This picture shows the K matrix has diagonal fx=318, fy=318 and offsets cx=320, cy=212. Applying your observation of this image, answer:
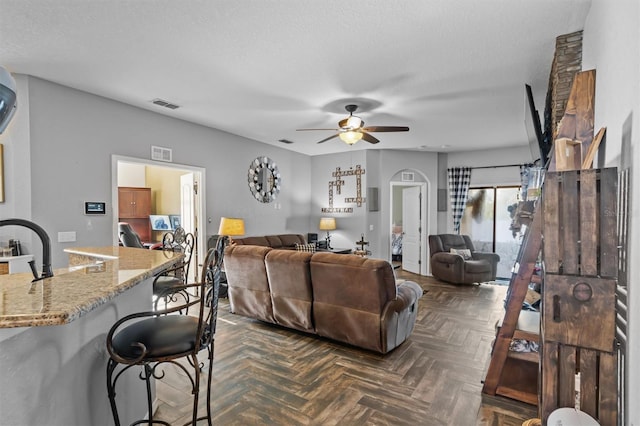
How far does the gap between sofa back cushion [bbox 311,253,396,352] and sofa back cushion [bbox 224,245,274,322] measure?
71 cm

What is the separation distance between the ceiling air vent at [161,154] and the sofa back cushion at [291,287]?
89.4 inches

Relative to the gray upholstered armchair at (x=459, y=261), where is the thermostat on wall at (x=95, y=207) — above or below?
above

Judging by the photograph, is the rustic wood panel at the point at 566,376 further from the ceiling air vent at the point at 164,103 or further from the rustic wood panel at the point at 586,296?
the ceiling air vent at the point at 164,103

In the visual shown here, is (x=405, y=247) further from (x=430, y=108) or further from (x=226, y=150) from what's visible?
(x=226, y=150)

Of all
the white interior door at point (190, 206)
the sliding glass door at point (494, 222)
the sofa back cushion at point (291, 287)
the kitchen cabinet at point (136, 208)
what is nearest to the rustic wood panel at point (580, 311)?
the sofa back cushion at point (291, 287)

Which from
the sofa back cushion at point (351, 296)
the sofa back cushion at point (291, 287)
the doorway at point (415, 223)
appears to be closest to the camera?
the sofa back cushion at point (351, 296)

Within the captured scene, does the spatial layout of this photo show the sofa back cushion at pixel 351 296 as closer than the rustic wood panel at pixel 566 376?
No

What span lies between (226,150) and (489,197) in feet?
18.4

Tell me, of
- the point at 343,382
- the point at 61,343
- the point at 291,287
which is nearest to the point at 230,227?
the point at 291,287

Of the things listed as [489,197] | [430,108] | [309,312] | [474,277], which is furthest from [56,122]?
[489,197]

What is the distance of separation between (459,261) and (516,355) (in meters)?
3.83

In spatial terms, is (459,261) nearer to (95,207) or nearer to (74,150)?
(95,207)

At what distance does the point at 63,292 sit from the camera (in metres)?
1.10

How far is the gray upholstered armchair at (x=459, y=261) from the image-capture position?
6.02 metres
